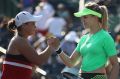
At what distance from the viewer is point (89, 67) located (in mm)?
7543

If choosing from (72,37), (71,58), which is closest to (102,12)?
(71,58)

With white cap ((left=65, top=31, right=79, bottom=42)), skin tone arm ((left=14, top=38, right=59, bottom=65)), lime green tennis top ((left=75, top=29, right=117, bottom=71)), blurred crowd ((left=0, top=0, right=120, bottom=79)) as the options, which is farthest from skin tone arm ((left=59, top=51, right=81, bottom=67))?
white cap ((left=65, top=31, right=79, bottom=42))

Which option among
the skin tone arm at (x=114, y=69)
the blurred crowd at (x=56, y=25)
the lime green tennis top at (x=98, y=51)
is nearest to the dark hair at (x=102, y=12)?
the lime green tennis top at (x=98, y=51)

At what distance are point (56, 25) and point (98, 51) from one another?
9.48 m

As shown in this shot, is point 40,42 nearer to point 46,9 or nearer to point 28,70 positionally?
point 46,9

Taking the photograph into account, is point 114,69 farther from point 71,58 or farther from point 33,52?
point 33,52

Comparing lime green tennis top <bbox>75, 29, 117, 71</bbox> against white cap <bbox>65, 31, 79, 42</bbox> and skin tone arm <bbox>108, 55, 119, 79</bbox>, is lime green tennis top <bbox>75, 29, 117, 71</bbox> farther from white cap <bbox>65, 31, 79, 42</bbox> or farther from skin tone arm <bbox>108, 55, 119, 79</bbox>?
white cap <bbox>65, 31, 79, 42</bbox>

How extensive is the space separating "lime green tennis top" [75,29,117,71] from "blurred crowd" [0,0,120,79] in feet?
19.4

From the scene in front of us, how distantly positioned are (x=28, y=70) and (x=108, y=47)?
1.03 metres

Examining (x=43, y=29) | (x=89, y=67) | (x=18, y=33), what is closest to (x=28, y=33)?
(x=18, y=33)

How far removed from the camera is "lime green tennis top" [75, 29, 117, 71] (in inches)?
294

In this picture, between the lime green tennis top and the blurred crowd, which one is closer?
the lime green tennis top

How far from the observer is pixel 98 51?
7.49m

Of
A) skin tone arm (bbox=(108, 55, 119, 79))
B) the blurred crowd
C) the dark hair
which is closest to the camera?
skin tone arm (bbox=(108, 55, 119, 79))
